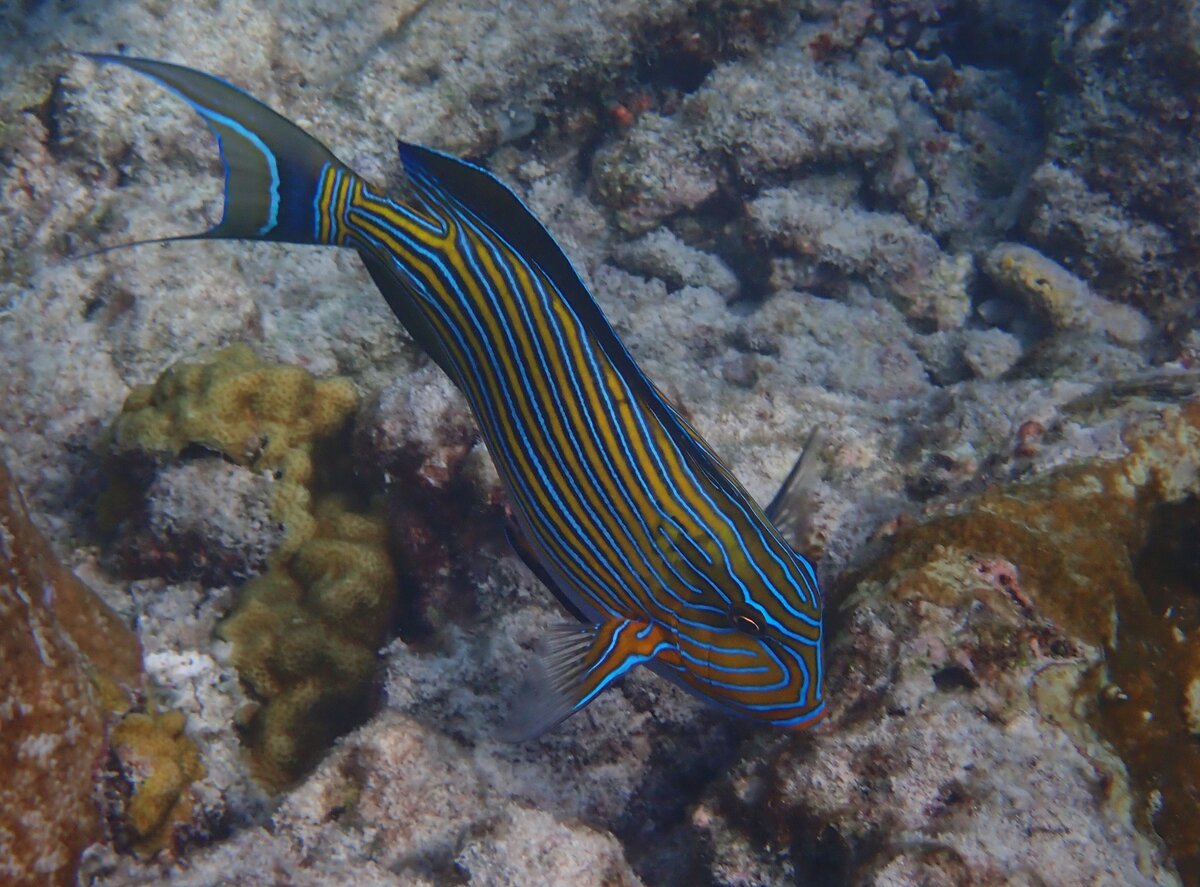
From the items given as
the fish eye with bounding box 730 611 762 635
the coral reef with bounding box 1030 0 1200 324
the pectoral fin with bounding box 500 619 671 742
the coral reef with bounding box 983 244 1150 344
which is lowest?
the pectoral fin with bounding box 500 619 671 742

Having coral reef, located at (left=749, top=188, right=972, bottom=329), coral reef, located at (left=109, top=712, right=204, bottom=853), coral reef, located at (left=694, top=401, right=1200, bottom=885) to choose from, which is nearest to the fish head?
coral reef, located at (left=694, top=401, right=1200, bottom=885)

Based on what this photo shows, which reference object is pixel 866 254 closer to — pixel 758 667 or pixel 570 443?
pixel 570 443

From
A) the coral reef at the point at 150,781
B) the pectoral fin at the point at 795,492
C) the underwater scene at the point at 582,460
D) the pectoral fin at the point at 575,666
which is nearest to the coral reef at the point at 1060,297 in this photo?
the underwater scene at the point at 582,460

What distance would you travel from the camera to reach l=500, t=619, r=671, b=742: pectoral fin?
226 centimetres

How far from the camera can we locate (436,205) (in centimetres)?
254

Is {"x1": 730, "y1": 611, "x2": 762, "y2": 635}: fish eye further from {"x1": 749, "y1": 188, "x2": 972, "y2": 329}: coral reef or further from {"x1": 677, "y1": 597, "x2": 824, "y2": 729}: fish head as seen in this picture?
{"x1": 749, "y1": 188, "x2": 972, "y2": 329}: coral reef

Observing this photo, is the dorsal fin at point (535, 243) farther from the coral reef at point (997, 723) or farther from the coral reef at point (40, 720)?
the coral reef at point (40, 720)

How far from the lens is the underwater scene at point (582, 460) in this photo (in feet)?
7.95

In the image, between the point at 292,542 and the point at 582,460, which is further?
the point at 292,542

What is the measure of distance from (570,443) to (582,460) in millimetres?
67

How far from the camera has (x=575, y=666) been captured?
2336 mm

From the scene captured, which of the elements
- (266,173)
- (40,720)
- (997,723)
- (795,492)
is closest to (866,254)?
(795,492)

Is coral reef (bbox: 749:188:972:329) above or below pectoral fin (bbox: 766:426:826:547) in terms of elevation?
above

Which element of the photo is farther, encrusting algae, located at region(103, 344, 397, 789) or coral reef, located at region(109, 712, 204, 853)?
encrusting algae, located at region(103, 344, 397, 789)
